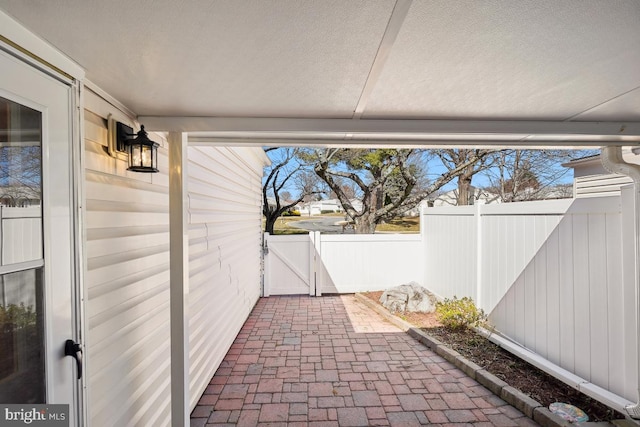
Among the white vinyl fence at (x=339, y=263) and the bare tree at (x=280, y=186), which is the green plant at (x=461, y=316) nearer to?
the white vinyl fence at (x=339, y=263)

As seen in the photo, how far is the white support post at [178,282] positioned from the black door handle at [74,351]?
2.37 feet

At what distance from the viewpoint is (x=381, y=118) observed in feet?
6.42

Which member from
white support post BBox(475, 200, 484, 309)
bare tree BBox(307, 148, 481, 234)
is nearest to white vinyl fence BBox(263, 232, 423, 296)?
white support post BBox(475, 200, 484, 309)

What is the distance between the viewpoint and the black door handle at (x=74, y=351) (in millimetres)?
1258

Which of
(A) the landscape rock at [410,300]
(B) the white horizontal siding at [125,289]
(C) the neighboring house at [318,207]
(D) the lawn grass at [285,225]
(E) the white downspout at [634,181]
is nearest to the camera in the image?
(B) the white horizontal siding at [125,289]

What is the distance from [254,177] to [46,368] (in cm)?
512

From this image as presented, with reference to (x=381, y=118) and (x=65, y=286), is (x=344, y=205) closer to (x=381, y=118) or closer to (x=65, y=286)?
(x=381, y=118)

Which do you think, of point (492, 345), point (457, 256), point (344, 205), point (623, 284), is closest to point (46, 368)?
point (623, 284)

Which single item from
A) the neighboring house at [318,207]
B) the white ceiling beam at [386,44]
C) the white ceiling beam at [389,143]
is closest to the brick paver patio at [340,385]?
the white ceiling beam at [389,143]

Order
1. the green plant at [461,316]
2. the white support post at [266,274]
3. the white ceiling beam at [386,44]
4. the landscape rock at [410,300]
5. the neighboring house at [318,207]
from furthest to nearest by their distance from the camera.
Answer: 1. the neighboring house at [318,207]
2. the white support post at [266,274]
3. the landscape rock at [410,300]
4. the green plant at [461,316]
5. the white ceiling beam at [386,44]

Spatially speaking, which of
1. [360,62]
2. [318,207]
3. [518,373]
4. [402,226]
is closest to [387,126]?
[360,62]

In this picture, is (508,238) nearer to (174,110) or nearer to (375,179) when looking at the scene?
(174,110)

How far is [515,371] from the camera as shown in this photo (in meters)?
3.11

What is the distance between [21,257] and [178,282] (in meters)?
1.01
